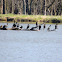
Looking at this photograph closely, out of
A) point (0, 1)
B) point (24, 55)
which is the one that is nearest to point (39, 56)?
point (24, 55)

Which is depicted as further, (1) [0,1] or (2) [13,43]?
(1) [0,1]

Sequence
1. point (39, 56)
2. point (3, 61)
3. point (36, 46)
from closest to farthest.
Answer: point (3, 61)
point (39, 56)
point (36, 46)

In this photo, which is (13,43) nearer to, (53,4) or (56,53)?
(56,53)

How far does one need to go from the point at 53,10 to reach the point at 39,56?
56168mm

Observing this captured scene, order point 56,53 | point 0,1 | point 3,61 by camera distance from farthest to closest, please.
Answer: point 0,1 → point 56,53 → point 3,61

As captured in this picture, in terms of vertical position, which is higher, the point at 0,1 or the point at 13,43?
the point at 0,1

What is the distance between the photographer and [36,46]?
93.6ft

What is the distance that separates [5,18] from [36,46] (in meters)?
30.8

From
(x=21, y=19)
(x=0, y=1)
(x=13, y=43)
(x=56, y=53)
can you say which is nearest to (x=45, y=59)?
(x=56, y=53)

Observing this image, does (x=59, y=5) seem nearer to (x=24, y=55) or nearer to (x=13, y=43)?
(x=13, y=43)

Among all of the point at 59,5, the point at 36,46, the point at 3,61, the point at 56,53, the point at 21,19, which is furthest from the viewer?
the point at 59,5

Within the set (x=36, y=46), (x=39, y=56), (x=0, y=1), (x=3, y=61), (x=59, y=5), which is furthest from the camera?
(x=0, y=1)

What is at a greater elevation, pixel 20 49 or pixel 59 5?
pixel 59 5

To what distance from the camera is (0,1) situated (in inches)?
3305
